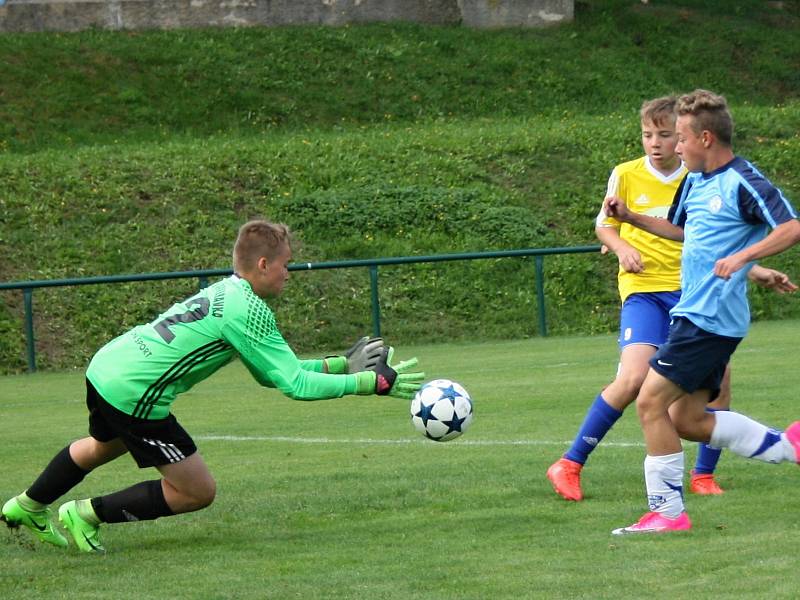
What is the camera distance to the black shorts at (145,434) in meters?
6.15

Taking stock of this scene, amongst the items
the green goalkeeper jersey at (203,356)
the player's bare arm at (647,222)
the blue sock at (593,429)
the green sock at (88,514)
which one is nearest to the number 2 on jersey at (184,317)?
the green goalkeeper jersey at (203,356)

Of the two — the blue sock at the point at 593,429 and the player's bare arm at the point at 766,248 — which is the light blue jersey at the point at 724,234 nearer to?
the player's bare arm at the point at 766,248

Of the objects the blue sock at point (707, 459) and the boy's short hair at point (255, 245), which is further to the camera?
the blue sock at point (707, 459)

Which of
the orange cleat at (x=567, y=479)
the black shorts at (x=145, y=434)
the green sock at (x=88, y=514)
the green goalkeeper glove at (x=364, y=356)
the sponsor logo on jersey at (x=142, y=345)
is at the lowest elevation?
the orange cleat at (x=567, y=479)

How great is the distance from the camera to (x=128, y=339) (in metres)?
6.28

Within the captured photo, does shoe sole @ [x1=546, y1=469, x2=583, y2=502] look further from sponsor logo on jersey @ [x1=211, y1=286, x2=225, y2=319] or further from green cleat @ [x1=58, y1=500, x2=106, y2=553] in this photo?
green cleat @ [x1=58, y1=500, x2=106, y2=553]

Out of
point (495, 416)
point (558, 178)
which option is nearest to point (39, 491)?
point (495, 416)

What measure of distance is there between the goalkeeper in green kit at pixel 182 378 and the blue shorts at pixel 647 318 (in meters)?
1.54

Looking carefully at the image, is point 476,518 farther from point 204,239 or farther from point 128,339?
point 204,239

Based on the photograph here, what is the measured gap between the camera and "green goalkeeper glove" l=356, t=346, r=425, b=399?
6027 millimetres

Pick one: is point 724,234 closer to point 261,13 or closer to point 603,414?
point 603,414

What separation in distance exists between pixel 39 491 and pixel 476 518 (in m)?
1.98

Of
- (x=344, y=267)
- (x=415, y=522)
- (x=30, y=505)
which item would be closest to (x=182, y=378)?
(x=30, y=505)

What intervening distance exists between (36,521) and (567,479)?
256 centimetres
